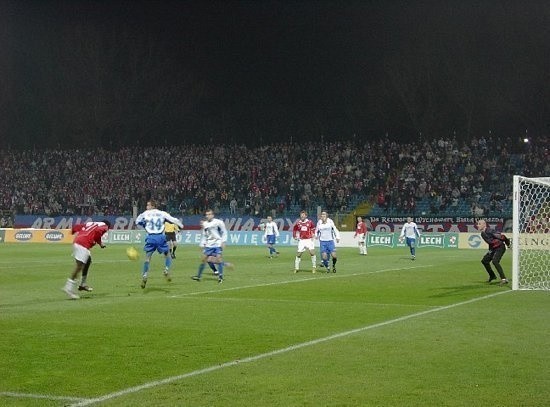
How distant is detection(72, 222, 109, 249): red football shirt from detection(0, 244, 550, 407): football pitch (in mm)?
1198

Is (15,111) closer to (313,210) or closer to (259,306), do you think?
(313,210)

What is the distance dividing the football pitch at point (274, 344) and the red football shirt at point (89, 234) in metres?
1.20

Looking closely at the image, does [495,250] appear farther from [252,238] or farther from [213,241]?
[252,238]

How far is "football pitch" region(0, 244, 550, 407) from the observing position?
8.05 meters

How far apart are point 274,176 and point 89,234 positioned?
38096 millimetres

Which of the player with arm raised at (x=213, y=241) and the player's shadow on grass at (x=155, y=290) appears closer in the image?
the player's shadow on grass at (x=155, y=290)

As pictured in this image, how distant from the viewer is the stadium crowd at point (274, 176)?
163ft

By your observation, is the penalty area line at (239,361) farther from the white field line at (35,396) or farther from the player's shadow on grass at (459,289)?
the player's shadow on grass at (459,289)

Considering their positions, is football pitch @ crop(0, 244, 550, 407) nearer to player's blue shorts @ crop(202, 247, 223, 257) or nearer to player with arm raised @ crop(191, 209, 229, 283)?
player with arm raised @ crop(191, 209, 229, 283)

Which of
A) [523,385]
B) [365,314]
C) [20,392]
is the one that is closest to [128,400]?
[20,392]

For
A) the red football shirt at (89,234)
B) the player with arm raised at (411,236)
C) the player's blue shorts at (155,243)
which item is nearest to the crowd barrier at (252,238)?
the player with arm raised at (411,236)

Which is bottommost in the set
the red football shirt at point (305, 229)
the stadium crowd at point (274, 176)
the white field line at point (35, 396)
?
the white field line at point (35, 396)

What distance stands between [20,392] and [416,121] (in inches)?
2166

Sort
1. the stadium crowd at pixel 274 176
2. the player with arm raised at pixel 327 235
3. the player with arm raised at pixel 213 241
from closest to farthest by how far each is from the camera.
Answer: the player with arm raised at pixel 213 241 → the player with arm raised at pixel 327 235 → the stadium crowd at pixel 274 176
